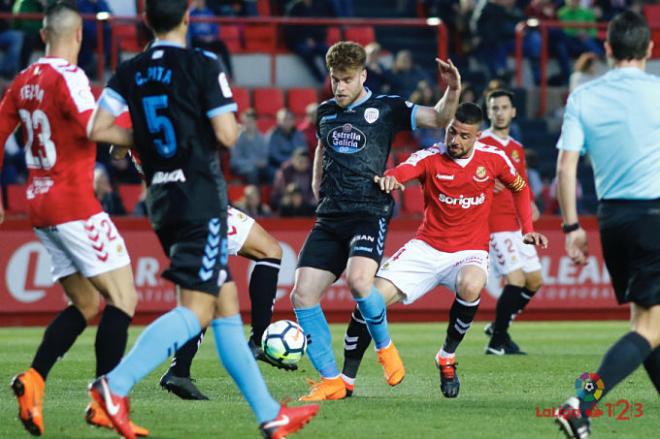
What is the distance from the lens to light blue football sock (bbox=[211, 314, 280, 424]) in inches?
253

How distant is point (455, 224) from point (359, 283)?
1.32 meters

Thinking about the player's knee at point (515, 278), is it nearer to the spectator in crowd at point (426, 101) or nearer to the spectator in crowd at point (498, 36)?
the spectator in crowd at point (426, 101)

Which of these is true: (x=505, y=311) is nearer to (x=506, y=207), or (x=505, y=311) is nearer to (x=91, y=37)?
(x=506, y=207)

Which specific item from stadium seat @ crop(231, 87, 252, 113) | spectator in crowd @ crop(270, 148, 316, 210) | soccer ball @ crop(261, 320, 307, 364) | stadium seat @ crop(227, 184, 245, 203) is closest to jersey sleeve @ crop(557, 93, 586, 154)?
soccer ball @ crop(261, 320, 307, 364)

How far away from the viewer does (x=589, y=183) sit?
2127 centimetres

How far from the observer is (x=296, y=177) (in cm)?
1830

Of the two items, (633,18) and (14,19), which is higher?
(633,18)

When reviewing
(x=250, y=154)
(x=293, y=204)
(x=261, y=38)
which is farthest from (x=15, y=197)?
(x=261, y=38)

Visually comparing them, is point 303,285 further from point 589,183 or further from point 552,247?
point 589,183

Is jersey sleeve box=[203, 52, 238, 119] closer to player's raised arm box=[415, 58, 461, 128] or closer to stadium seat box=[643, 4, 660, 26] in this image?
player's raised arm box=[415, 58, 461, 128]

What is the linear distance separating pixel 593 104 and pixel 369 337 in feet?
9.84

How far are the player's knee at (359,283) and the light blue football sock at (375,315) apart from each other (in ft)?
0.23

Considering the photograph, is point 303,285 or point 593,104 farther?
point 303,285

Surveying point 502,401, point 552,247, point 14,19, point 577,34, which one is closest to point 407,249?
point 502,401
